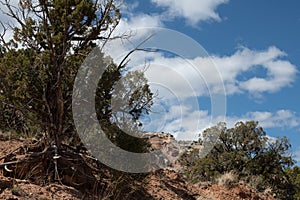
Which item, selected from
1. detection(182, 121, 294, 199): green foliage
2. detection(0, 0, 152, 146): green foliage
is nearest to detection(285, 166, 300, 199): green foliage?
detection(182, 121, 294, 199): green foliage

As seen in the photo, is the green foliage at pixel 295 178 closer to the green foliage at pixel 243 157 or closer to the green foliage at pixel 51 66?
the green foliage at pixel 243 157

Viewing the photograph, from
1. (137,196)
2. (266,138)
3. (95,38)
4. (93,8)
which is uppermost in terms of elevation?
(266,138)

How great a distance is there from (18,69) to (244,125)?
56.6ft

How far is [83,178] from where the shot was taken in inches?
339

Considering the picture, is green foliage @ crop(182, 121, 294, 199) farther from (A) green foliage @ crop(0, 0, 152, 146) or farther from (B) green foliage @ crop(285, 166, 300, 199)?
(A) green foliage @ crop(0, 0, 152, 146)

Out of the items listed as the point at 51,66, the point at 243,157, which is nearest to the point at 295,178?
the point at 243,157

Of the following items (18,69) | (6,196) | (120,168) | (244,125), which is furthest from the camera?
(244,125)

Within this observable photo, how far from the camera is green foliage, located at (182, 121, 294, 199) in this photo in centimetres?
2122

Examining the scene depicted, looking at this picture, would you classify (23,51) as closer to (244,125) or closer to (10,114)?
(10,114)

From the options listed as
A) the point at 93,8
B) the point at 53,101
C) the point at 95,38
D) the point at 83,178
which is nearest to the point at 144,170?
the point at 83,178

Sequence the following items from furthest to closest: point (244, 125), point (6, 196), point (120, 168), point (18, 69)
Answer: point (244, 125) → point (120, 168) → point (18, 69) → point (6, 196)

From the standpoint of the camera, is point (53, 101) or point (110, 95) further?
point (110, 95)

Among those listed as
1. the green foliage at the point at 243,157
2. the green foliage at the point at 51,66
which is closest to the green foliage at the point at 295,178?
the green foliage at the point at 243,157

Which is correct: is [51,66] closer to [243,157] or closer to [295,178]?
[243,157]
